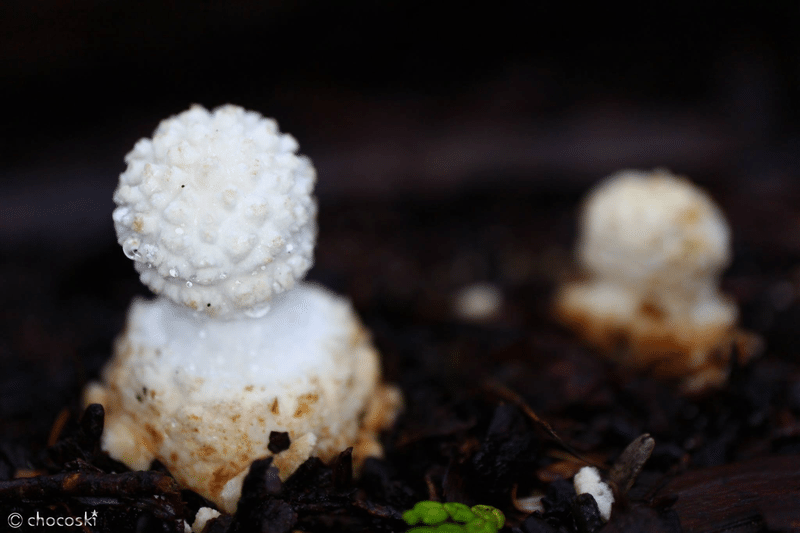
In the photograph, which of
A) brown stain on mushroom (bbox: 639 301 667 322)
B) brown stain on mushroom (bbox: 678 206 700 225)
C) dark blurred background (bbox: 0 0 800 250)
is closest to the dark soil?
brown stain on mushroom (bbox: 639 301 667 322)

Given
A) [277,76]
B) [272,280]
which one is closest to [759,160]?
[277,76]

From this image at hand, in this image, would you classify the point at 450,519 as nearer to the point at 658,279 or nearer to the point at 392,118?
the point at 658,279

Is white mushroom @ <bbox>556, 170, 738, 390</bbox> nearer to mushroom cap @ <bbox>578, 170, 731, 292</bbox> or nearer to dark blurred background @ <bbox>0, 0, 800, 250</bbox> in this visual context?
mushroom cap @ <bbox>578, 170, 731, 292</bbox>

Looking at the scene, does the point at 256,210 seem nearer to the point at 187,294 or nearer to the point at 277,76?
the point at 187,294

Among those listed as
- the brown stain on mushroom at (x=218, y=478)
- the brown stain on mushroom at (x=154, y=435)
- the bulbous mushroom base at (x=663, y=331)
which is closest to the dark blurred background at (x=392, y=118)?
the bulbous mushroom base at (x=663, y=331)

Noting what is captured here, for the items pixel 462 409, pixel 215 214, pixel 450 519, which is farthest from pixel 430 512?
pixel 215 214

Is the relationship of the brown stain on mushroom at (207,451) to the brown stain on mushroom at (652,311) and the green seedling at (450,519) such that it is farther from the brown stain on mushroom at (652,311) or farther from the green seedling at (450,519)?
the brown stain on mushroom at (652,311)
